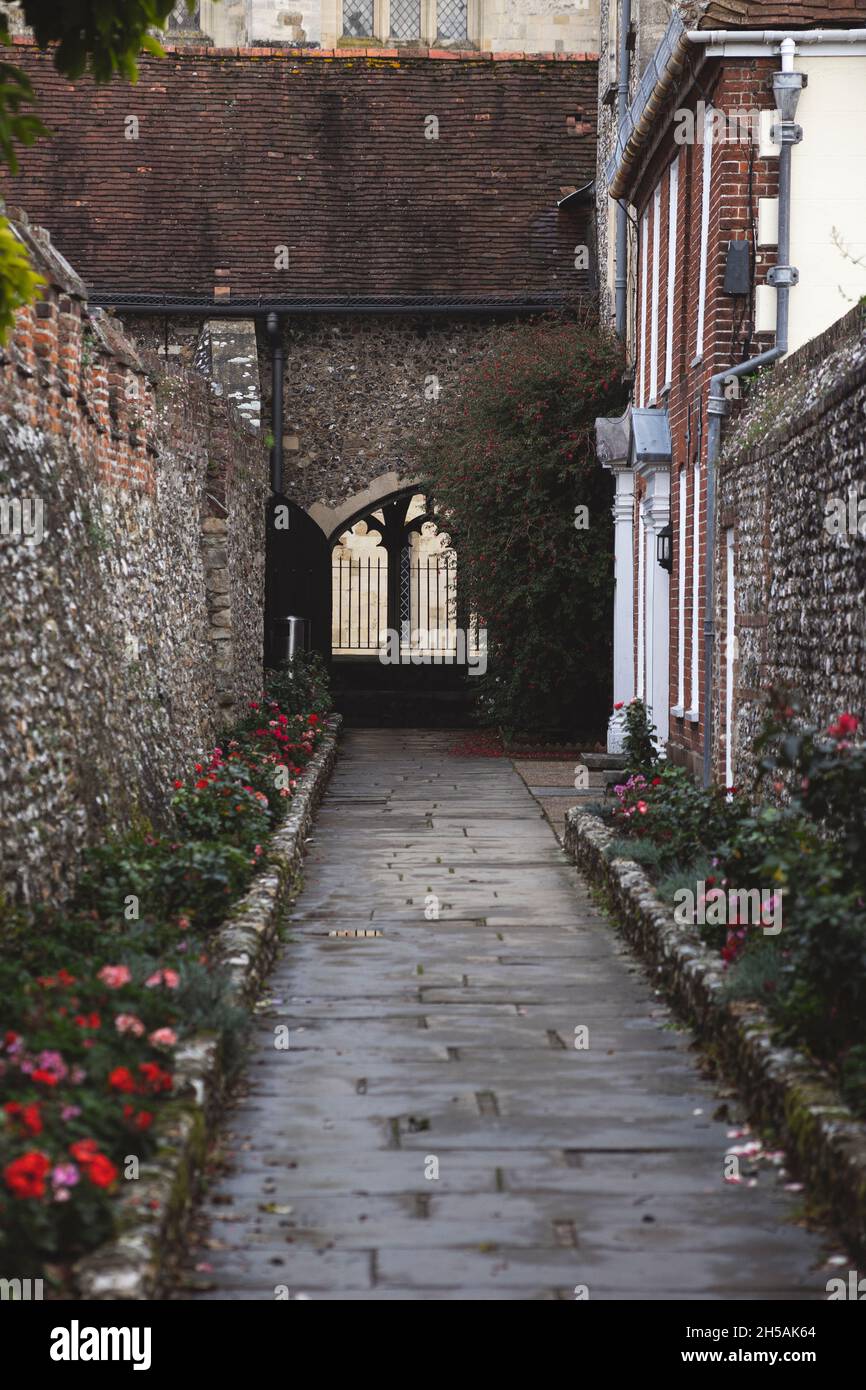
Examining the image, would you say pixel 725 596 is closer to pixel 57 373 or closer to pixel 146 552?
pixel 146 552

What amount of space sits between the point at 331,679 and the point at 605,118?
780 cm

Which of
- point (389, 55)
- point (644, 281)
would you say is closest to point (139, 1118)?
point (644, 281)

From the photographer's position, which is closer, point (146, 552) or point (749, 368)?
point (146, 552)

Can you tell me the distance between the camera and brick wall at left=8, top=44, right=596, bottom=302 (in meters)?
24.2

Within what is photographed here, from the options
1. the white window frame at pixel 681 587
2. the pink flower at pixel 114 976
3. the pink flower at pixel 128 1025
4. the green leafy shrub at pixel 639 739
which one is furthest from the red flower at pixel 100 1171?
the green leafy shrub at pixel 639 739

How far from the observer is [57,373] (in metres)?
8.76

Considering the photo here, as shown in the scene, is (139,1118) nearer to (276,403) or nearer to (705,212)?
(705,212)

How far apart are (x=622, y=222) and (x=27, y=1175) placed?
57.6 feet

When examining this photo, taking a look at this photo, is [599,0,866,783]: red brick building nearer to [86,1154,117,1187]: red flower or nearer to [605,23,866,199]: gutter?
A: [605,23,866,199]: gutter

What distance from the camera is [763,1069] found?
5.89m

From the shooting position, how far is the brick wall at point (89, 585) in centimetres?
756

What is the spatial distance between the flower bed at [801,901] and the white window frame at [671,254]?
6991 mm

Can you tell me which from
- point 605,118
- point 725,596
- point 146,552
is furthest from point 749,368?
point 605,118

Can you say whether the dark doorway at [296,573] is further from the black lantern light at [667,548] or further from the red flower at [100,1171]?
the red flower at [100,1171]
